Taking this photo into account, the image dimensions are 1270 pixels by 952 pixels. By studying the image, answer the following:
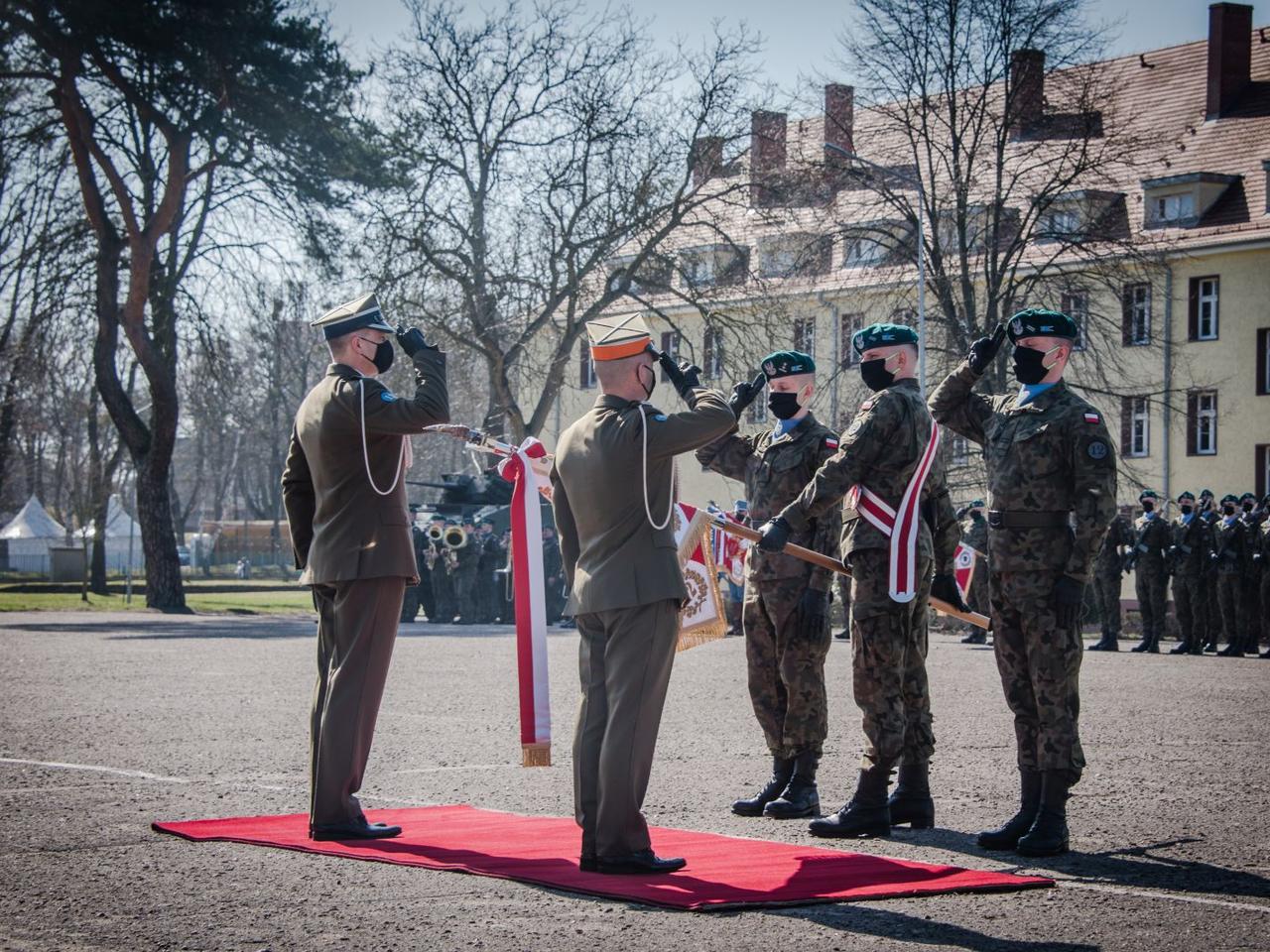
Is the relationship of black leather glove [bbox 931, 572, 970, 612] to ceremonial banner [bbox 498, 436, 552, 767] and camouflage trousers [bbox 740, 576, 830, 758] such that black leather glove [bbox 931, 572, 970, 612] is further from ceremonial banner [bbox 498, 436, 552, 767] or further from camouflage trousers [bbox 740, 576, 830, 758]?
ceremonial banner [bbox 498, 436, 552, 767]

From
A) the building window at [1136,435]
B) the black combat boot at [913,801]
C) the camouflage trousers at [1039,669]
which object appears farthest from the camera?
the building window at [1136,435]

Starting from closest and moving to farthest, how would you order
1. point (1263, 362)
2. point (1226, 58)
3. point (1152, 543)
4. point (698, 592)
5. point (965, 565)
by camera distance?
point (698, 592)
point (965, 565)
point (1152, 543)
point (1263, 362)
point (1226, 58)

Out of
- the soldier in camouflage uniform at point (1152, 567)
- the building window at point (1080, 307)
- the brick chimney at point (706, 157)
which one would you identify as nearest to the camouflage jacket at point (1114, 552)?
the soldier in camouflage uniform at point (1152, 567)

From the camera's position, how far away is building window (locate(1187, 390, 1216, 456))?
44.1 metres

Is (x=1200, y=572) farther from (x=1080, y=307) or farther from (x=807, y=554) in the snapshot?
(x=807, y=554)

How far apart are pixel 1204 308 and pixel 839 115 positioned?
564 inches

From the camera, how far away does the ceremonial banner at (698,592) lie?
901 cm

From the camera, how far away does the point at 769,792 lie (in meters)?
8.62

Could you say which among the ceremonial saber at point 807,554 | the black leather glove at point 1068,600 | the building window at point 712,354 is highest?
the building window at point 712,354

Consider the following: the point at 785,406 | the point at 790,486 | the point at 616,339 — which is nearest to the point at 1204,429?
the point at 785,406

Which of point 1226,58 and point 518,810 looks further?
point 1226,58

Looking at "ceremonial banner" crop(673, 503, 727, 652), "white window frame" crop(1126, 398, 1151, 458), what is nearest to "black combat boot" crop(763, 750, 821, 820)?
"ceremonial banner" crop(673, 503, 727, 652)

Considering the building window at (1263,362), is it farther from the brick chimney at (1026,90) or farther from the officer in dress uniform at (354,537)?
the officer in dress uniform at (354,537)

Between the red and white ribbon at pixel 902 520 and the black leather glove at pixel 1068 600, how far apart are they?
0.66 meters
